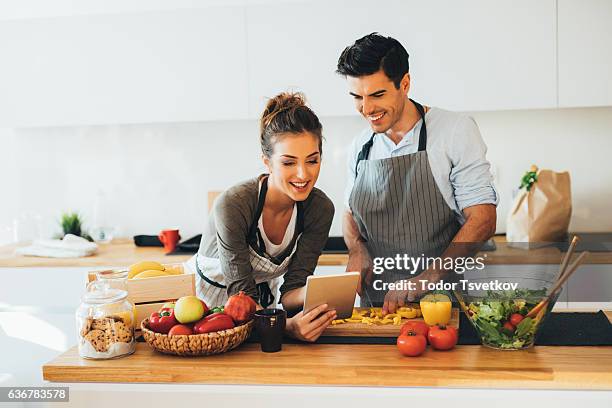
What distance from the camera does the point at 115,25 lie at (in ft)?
11.9

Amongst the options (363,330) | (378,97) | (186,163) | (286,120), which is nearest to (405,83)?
(378,97)

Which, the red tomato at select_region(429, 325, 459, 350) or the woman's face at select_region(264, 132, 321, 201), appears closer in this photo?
the red tomato at select_region(429, 325, 459, 350)

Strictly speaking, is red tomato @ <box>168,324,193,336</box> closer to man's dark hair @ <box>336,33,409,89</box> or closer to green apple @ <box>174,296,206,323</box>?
green apple @ <box>174,296,206,323</box>

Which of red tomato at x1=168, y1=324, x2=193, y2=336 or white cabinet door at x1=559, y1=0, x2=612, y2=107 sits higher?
white cabinet door at x1=559, y1=0, x2=612, y2=107

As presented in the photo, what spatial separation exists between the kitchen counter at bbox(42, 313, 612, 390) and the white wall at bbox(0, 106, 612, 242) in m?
2.14

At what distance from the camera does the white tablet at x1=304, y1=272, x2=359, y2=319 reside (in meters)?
1.86

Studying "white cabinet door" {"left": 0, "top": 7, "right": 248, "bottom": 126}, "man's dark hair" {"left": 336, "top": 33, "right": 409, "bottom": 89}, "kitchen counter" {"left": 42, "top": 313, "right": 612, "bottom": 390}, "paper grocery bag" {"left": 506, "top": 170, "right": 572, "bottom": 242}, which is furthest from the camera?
"white cabinet door" {"left": 0, "top": 7, "right": 248, "bottom": 126}

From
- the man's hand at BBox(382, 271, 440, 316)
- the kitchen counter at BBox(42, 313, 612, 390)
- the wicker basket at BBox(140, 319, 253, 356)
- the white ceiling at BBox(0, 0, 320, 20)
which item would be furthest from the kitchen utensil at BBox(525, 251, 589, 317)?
the white ceiling at BBox(0, 0, 320, 20)

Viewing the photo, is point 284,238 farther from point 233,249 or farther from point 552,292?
point 552,292

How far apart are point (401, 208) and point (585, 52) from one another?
1.36 metres

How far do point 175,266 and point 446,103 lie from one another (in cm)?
174

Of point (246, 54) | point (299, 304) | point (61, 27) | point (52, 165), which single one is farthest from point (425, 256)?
point (52, 165)

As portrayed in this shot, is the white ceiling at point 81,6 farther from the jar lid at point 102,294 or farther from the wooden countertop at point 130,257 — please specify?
the jar lid at point 102,294

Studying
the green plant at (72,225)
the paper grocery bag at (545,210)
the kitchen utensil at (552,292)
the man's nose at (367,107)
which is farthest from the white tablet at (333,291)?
the green plant at (72,225)
